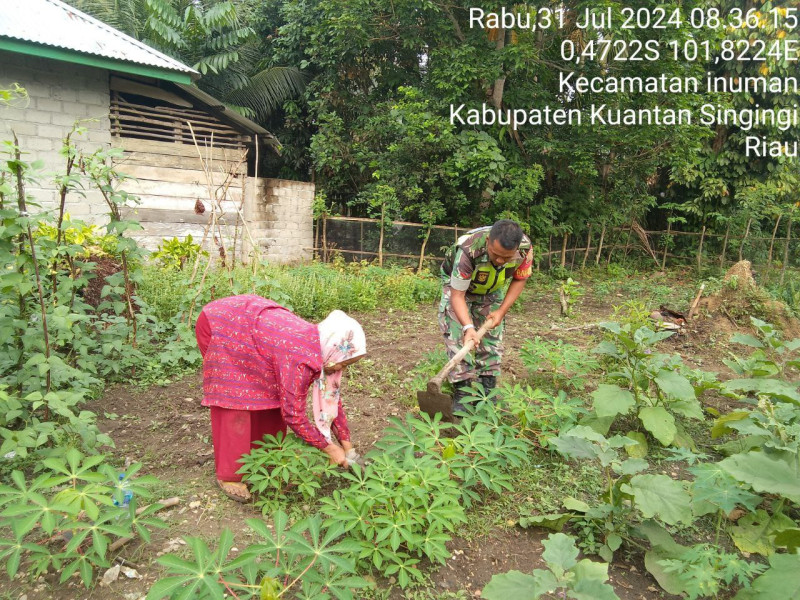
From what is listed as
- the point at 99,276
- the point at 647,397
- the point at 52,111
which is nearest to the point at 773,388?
the point at 647,397

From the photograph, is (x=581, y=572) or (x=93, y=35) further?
(x=93, y=35)

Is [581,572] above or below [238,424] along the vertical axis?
below

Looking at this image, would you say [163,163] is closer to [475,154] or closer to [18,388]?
[475,154]

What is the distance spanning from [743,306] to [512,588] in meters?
6.10

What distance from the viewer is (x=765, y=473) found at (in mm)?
1926

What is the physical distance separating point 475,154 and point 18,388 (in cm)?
728

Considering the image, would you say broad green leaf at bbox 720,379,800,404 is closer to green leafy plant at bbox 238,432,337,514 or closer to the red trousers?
green leafy plant at bbox 238,432,337,514

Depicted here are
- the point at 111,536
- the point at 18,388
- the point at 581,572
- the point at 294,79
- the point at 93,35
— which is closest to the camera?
the point at 581,572

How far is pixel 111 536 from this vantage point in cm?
227

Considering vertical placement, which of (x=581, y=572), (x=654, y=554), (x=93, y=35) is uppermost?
(x=93, y=35)

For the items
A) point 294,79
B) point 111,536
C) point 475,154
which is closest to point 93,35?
point 294,79

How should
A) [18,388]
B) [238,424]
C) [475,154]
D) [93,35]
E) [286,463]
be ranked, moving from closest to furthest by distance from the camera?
[286,463] < [238,424] < [18,388] < [93,35] < [475,154]

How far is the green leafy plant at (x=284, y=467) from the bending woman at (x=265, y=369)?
0.22 feet

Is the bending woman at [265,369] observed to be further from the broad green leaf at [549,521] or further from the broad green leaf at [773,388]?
the broad green leaf at [773,388]
